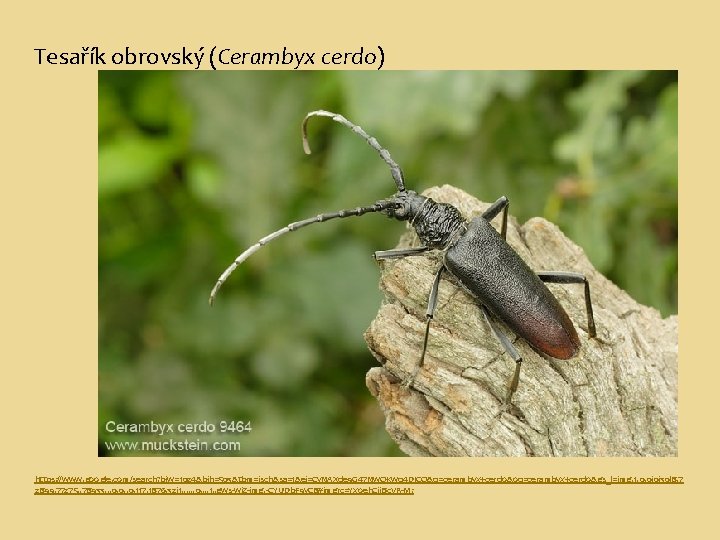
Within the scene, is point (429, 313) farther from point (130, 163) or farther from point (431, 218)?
point (130, 163)

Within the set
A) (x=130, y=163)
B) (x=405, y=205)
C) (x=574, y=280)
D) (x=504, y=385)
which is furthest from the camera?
(x=130, y=163)

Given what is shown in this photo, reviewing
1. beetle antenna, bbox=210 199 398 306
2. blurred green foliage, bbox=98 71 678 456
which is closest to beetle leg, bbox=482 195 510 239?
beetle antenna, bbox=210 199 398 306

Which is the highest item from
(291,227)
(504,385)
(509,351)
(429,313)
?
(291,227)

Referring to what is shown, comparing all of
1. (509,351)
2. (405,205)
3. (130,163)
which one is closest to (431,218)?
(405,205)

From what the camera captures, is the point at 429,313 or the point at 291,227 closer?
the point at 429,313

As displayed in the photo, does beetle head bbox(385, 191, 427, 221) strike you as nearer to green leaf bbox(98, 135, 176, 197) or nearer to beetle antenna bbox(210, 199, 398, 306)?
beetle antenna bbox(210, 199, 398, 306)

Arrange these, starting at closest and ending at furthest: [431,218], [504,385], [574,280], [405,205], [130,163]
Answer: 1. [504,385]
2. [574,280]
3. [431,218]
4. [405,205]
5. [130,163]
